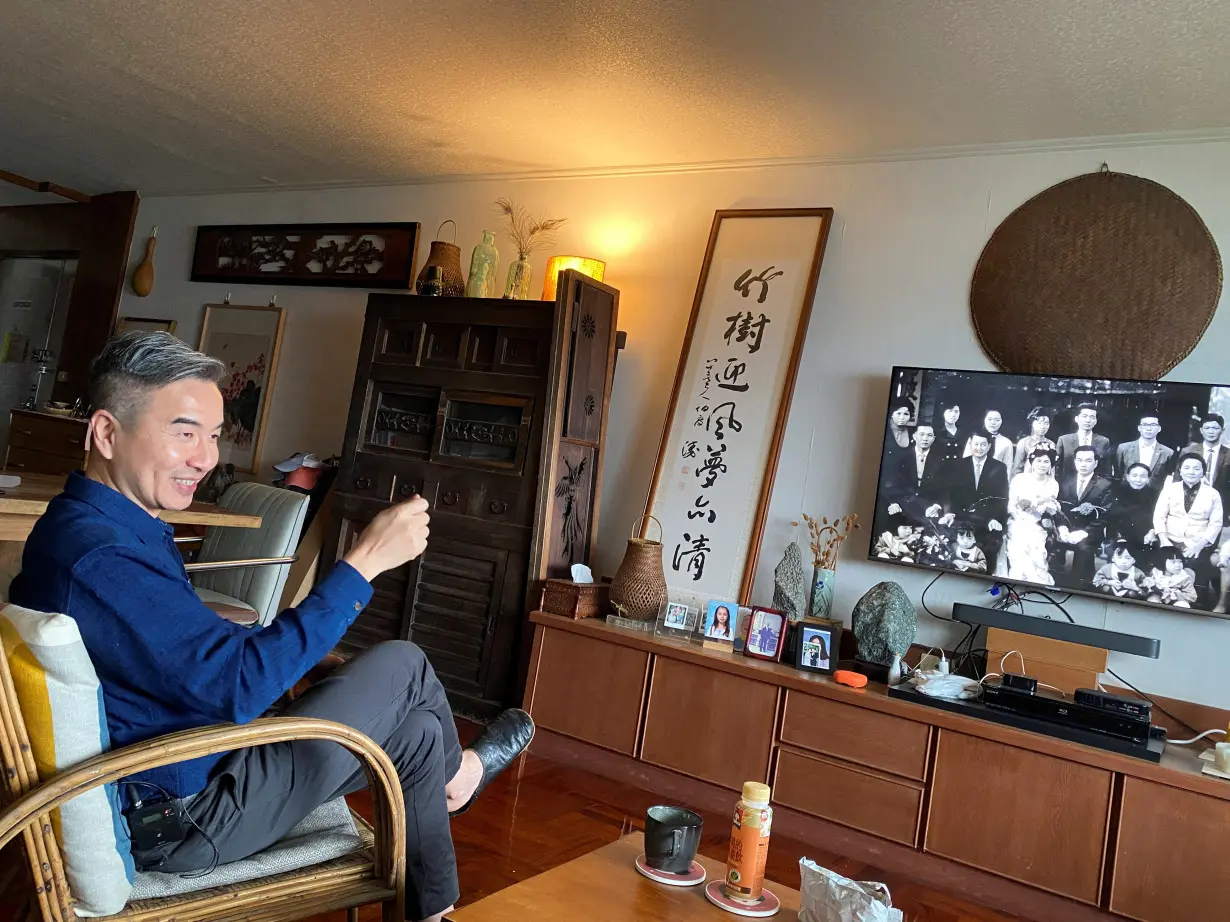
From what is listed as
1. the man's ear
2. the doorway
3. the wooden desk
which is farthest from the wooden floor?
the doorway

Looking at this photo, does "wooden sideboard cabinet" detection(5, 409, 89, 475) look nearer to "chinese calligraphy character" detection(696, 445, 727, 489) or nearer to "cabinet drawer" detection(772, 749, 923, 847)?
"chinese calligraphy character" detection(696, 445, 727, 489)

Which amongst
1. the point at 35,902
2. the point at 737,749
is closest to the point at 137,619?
the point at 35,902

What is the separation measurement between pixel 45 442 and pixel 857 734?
5.36 meters

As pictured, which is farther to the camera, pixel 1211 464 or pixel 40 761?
pixel 1211 464

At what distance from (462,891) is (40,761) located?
136 centimetres

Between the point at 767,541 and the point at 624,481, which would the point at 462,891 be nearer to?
the point at 767,541

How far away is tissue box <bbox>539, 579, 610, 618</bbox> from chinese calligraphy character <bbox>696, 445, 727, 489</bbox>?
65 centimetres

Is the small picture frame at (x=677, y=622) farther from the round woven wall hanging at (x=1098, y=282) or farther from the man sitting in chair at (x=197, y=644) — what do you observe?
the man sitting in chair at (x=197, y=644)

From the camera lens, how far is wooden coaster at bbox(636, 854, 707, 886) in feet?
4.99

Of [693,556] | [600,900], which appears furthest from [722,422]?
[600,900]

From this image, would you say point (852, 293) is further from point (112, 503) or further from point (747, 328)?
point (112, 503)

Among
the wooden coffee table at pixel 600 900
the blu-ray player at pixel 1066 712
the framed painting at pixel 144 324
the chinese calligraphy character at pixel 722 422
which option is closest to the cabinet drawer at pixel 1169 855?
the blu-ray player at pixel 1066 712

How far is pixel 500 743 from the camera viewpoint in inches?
77.6

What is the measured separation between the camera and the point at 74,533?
1.32 metres
